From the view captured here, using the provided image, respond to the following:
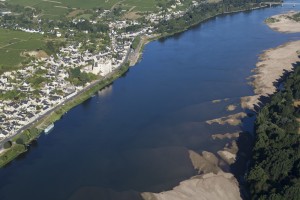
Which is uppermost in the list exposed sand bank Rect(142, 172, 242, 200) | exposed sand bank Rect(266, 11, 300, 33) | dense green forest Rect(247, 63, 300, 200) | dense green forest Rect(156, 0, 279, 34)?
dense green forest Rect(156, 0, 279, 34)

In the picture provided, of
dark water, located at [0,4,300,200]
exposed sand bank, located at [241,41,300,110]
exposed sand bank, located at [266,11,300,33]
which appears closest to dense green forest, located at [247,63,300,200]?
exposed sand bank, located at [241,41,300,110]

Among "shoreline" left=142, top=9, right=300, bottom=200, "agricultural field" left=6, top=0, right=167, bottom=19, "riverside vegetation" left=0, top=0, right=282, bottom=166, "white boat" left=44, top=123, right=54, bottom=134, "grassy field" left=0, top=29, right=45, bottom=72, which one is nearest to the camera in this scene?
"shoreline" left=142, top=9, right=300, bottom=200

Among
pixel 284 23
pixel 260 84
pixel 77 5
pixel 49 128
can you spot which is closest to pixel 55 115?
pixel 49 128

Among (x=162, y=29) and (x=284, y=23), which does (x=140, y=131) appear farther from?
(x=284, y=23)

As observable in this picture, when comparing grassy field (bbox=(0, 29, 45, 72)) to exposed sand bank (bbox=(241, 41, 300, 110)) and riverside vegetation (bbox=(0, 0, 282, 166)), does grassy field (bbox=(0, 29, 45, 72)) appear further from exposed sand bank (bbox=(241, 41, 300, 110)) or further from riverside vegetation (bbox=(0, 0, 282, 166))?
exposed sand bank (bbox=(241, 41, 300, 110))

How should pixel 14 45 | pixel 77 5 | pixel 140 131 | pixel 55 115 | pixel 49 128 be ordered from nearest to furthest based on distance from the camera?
1. pixel 140 131
2. pixel 49 128
3. pixel 55 115
4. pixel 14 45
5. pixel 77 5

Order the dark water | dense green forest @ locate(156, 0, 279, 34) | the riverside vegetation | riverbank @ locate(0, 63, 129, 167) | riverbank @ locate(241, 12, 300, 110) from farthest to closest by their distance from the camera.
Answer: dense green forest @ locate(156, 0, 279, 34), riverbank @ locate(241, 12, 300, 110), the riverside vegetation, riverbank @ locate(0, 63, 129, 167), the dark water
